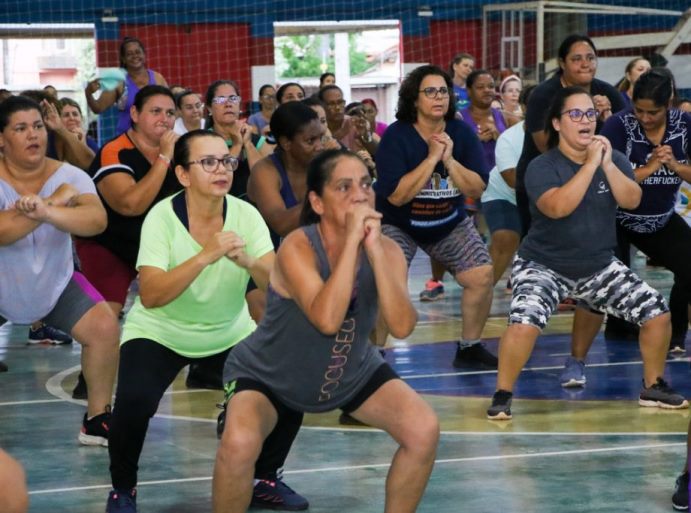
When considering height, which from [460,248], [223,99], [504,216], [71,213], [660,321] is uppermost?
[223,99]

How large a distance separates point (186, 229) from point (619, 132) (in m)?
3.36

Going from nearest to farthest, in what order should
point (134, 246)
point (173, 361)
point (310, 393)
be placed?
point (310, 393) < point (173, 361) < point (134, 246)

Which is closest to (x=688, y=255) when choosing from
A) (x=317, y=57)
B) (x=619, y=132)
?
(x=619, y=132)

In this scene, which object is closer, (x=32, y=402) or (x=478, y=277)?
(x=32, y=402)

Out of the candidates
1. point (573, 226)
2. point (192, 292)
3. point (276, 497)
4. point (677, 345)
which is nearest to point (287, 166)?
point (573, 226)

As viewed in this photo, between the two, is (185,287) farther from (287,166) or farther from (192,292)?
(287,166)

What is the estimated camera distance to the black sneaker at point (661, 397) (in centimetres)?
723

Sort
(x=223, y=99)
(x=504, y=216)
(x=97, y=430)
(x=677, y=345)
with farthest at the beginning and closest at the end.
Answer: (x=504, y=216) < (x=677, y=345) < (x=223, y=99) < (x=97, y=430)

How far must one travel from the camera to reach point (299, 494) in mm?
5711

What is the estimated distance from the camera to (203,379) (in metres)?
8.13

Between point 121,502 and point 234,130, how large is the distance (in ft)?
12.1

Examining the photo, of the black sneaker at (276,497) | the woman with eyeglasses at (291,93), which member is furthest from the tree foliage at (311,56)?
the black sneaker at (276,497)

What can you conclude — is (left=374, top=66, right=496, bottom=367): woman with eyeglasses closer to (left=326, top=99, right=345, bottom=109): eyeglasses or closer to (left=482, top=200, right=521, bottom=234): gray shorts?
(left=482, top=200, right=521, bottom=234): gray shorts

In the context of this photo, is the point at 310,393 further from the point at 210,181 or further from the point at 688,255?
the point at 688,255
